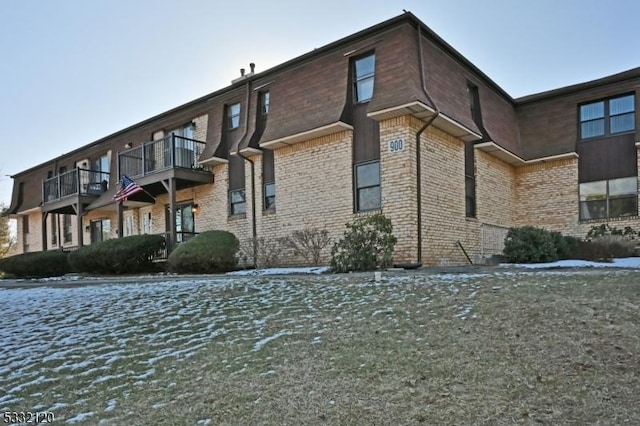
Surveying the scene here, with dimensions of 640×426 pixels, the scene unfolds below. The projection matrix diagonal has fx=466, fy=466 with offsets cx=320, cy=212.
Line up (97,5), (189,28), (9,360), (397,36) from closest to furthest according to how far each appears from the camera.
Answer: (9,360)
(397,36)
(97,5)
(189,28)

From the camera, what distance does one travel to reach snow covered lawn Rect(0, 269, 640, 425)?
3148 mm

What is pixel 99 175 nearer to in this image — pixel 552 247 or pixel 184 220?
pixel 184 220

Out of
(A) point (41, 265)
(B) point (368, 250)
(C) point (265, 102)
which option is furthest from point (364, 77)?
(A) point (41, 265)

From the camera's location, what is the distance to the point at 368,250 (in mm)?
10172

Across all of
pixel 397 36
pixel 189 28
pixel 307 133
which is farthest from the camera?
pixel 189 28

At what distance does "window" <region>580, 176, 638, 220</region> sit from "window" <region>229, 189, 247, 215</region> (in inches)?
449

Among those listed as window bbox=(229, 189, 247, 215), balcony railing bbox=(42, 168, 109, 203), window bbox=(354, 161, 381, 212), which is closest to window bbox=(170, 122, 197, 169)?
window bbox=(229, 189, 247, 215)

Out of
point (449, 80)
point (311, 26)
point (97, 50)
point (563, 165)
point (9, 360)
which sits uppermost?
point (311, 26)

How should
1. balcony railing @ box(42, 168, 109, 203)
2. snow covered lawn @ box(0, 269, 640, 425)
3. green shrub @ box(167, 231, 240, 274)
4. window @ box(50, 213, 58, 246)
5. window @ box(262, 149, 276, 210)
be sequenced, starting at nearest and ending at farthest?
snow covered lawn @ box(0, 269, 640, 425) < green shrub @ box(167, 231, 240, 274) < window @ box(262, 149, 276, 210) < balcony railing @ box(42, 168, 109, 203) < window @ box(50, 213, 58, 246)

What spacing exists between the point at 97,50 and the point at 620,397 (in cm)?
1787

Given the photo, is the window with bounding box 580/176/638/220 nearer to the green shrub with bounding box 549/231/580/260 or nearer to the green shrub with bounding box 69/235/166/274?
the green shrub with bounding box 549/231/580/260

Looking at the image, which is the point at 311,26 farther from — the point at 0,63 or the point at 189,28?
the point at 0,63

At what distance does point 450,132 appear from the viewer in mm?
13039

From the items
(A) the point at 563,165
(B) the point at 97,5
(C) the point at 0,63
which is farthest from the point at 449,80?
(C) the point at 0,63
